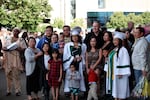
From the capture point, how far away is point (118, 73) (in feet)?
30.3

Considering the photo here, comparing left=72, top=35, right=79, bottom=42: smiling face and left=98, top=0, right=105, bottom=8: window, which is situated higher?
left=98, top=0, right=105, bottom=8: window

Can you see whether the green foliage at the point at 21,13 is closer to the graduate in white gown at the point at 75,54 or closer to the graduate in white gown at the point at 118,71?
the graduate in white gown at the point at 75,54

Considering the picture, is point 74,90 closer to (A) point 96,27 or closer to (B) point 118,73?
(B) point 118,73

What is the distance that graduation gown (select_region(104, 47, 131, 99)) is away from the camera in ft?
30.2

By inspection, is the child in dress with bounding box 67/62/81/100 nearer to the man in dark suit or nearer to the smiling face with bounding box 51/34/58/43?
the man in dark suit

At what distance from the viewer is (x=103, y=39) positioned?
10.2 meters

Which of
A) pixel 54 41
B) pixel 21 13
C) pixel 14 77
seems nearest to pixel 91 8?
pixel 21 13

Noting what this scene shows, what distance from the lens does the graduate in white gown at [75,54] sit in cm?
995

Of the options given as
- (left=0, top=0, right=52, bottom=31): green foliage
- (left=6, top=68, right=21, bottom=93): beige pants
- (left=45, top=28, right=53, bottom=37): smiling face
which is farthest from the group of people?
(left=0, top=0, right=52, bottom=31): green foliage

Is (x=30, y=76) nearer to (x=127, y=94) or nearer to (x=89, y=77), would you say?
(x=89, y=77)

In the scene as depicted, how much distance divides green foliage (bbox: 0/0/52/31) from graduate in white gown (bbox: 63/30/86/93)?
3258 centimetres

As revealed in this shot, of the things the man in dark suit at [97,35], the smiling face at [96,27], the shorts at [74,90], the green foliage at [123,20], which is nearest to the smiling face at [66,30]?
the man in dark suit at [97,35]

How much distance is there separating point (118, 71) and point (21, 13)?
116ft

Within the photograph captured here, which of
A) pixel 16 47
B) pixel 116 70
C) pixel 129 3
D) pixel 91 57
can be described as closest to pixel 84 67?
pixel 91 57
